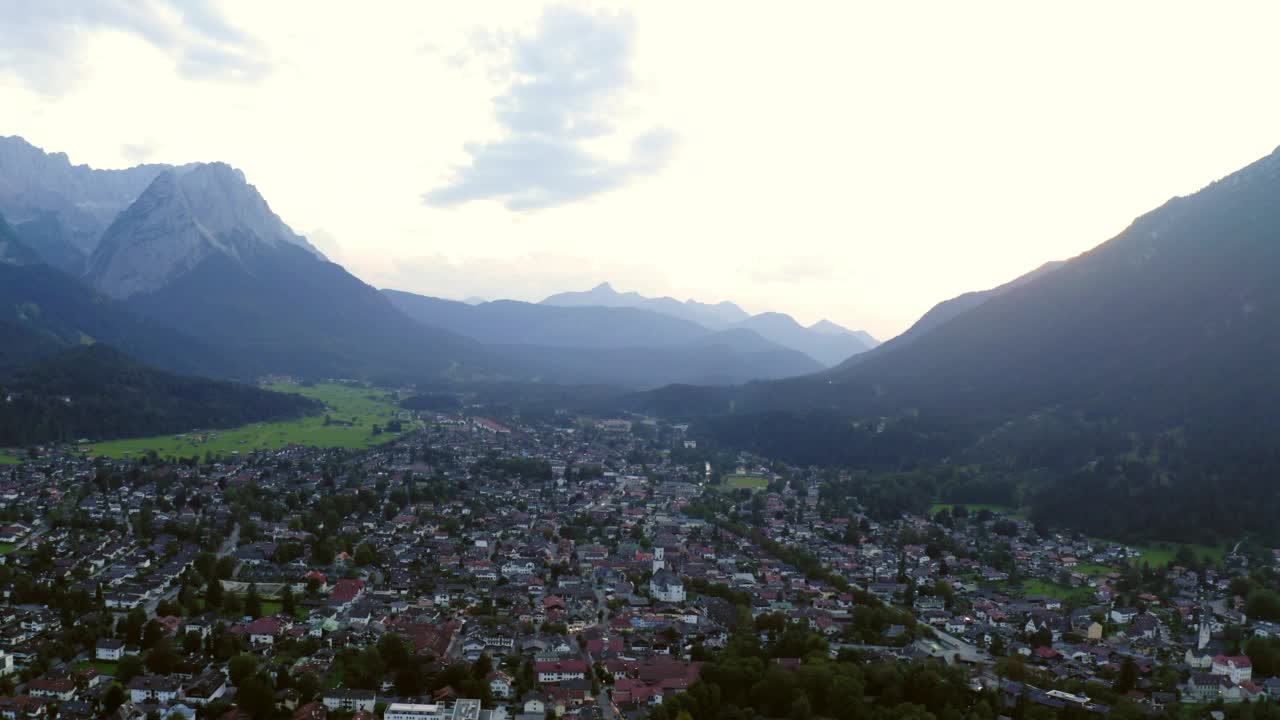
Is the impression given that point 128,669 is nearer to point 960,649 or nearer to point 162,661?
point 162,661

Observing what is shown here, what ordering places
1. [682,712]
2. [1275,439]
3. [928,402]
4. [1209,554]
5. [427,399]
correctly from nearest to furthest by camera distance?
[682,712], [1209,554], [1275,439], [928,402], [427,399]

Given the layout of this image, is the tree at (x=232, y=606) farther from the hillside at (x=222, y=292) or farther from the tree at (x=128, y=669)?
the hillside at (x=222, y=292)

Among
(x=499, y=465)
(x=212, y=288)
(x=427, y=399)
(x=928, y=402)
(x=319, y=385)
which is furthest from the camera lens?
(x=212, y=288)

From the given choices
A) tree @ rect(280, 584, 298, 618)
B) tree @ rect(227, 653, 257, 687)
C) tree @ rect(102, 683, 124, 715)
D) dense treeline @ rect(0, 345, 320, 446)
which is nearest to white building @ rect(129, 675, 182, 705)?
tree @ rect(102, 683, 124, 715)

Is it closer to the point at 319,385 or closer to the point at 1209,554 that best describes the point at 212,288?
the point at 319,385

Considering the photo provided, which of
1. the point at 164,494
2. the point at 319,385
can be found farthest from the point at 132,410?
the point at 319,385

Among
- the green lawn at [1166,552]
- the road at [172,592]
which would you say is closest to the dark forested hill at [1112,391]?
the green lawn at [1166,552]
